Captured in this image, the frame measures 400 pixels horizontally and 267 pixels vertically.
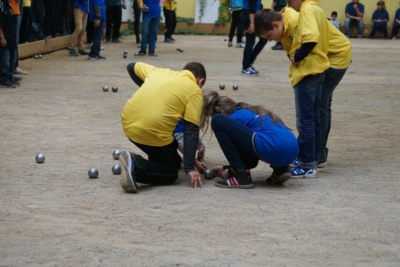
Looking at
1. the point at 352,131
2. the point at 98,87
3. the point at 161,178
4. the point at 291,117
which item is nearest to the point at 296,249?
the point at 161,178

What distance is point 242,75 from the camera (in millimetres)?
16594

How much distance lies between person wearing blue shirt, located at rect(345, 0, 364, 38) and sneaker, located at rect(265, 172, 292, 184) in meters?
25.1

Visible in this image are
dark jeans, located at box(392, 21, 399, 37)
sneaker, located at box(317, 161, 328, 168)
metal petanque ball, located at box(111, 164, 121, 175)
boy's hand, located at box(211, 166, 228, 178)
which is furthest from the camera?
dark jeans, located at box(392, 21, 399, 37)

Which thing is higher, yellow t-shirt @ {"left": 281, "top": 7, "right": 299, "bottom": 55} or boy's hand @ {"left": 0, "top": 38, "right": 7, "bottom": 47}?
yellow t-shirt @ {"left": 281, "top": 7, "right": 299, "bottom": 55}

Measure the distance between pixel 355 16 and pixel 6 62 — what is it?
20.9 meters

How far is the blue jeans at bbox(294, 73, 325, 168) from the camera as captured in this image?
7.98 meters

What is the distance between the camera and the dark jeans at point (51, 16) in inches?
782

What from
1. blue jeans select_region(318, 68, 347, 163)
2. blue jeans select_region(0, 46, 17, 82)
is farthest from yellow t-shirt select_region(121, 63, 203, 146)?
blue jeans select_region(0, 46, 17, 82)

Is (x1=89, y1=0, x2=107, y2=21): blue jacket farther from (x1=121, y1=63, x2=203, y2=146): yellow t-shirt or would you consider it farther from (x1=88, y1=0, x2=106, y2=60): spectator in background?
(x1=121, y1=63, x2=203, y2=146): yellow t-shirt

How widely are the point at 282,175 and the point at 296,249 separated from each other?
6.26 feet

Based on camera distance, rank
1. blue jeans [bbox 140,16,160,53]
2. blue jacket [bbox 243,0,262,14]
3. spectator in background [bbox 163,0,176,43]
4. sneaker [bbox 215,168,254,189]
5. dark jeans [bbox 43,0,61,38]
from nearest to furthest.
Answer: sneaker [bbox 215,168,254,189] < blue jacket [bbox 243,0,262,14] < blue jeans [bbox 140,16,160,53] < dark jeans [bbox 43,0,61,38] < spectator in background [bbox 163,0,176,43]

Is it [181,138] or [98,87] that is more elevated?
[181,138]

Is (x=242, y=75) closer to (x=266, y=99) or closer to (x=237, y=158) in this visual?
(x=266, y=99)

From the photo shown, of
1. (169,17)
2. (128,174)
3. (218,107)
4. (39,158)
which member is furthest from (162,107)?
(169,17)
